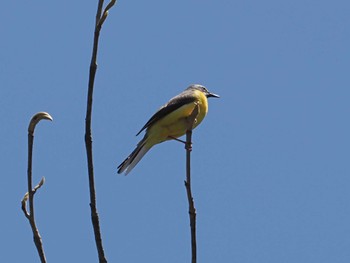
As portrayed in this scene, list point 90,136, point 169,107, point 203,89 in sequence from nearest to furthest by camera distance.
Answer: point 90,136
point 169,107
point 203,89

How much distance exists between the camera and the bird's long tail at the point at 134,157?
856 cm

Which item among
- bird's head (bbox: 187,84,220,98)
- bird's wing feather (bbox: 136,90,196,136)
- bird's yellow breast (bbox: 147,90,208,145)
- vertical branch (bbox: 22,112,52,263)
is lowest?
→ vertical branch (bbox: 22,112,52,263)

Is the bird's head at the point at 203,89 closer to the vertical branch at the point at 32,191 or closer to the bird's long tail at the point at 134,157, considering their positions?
the bird's long tail at the point at 134,157

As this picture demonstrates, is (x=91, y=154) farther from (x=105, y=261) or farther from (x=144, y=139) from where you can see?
(x=144, y=139)

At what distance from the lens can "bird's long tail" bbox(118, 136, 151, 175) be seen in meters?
8.56

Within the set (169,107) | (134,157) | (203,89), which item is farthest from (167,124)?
(203,89)

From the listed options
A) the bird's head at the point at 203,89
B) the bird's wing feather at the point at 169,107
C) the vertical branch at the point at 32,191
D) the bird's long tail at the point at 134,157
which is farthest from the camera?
the bird's head at the point at 203,89

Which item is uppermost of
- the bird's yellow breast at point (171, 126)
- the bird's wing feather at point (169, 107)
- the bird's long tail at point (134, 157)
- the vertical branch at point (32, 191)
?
the bird's wing feather at point (169, 107)

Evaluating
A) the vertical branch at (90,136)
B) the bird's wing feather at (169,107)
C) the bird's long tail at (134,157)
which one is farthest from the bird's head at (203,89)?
the vertical branch at (90,136)

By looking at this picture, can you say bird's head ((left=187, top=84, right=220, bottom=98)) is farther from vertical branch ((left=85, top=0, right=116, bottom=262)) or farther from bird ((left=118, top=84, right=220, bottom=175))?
vertical branch ((left=85, top=0, right=116, bottom=262))

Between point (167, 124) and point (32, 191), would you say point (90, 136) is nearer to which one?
point (32, 191)

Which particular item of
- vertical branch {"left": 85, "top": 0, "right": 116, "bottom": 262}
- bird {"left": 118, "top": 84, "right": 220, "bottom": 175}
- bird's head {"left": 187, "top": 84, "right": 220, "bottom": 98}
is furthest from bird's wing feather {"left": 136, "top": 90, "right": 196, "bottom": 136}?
vertical branch {"left": 85, "top": 0, "right": 116, "bottom": 262}

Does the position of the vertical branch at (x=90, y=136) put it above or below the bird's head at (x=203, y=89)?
below

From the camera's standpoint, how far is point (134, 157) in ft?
28.7
